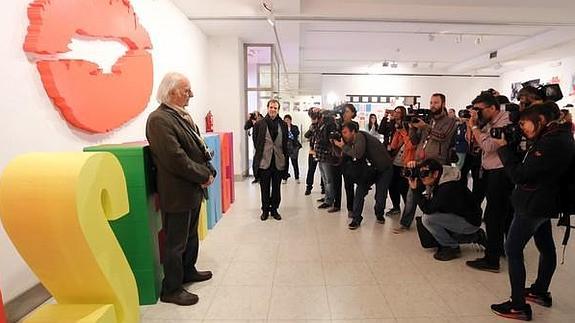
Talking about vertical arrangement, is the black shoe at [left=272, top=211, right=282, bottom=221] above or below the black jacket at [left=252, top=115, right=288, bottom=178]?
below

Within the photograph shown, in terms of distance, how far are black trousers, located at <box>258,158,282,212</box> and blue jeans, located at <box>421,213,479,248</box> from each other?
1836 millimetres

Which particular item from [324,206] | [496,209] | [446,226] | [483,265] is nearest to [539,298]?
[483,265]

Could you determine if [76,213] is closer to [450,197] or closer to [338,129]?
[450,197]

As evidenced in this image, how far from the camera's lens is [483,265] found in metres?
2.84

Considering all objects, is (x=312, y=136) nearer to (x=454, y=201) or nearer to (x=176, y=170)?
(x=454, y=201)

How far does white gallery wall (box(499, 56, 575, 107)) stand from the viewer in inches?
316

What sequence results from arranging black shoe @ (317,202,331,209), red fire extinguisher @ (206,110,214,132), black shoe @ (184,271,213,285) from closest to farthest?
1. black shoe @ (184,271,213,285)
2. black shoe @ (317,202,331,209)
3. red fire extinguisher @ (206,110,214,132)

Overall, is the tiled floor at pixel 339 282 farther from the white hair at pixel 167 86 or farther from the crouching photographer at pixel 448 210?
the white hair at pixel 167 86

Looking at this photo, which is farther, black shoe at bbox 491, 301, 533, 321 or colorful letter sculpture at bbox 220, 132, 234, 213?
colorful letter sculpture at bbox 220, 132, 234, 213

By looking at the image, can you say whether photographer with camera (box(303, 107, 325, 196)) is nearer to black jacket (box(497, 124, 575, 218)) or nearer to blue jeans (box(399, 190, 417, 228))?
blue jeans (box(399, 190, 417, 228))

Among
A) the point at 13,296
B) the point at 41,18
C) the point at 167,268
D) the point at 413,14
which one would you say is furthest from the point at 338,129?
the point at 13,296

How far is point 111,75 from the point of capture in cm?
301

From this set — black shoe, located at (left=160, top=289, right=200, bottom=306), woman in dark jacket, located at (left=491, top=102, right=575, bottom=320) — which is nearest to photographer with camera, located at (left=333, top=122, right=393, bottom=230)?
woman in dark jacket, located at (left=491, top=102, right=575, bottom=320)

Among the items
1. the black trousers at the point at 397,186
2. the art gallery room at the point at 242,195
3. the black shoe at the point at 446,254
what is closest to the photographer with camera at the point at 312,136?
the art gallery room at the point at 242,195
